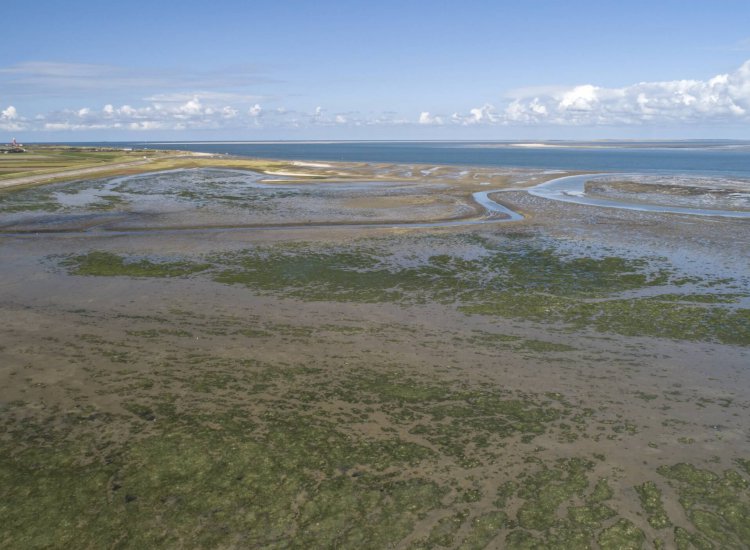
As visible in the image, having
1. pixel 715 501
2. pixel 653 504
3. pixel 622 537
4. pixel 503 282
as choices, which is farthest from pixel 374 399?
pixel 503 282

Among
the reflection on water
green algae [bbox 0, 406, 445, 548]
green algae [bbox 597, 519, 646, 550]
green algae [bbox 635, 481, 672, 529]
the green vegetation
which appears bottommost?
green algae [bbox 597, 519, 646, 550]

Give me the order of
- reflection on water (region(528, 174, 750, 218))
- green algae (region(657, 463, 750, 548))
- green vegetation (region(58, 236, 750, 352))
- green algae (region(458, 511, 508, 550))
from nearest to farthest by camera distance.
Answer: green algae (region(458, 511, 508, 550)) < green algae (region(657, 463, 750, 548)) < green vegetation (region(58, 236, 750, 352)) < reflection on water (region(528, 174, 750, 218))

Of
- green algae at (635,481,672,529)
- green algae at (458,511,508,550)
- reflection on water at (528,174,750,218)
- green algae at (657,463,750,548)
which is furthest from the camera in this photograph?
reflection on water at (528,174,750,218)

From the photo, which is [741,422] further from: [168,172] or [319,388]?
[168,172]

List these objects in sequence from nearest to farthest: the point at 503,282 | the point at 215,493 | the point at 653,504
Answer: the point at 653,504
the point at 215,493
the point at 503,282

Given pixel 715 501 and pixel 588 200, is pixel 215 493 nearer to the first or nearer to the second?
pixel 715 501

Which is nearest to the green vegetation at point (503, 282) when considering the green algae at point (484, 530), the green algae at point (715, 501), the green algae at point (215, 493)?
the green algae at point (715, 501)

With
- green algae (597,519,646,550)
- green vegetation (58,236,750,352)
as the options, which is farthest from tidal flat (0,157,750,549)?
green vegetation (58,236,750,352)

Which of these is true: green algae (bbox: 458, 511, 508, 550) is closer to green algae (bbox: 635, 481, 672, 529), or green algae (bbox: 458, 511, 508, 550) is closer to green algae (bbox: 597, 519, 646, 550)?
green algae (bbox: 597, 519, 646, 550)

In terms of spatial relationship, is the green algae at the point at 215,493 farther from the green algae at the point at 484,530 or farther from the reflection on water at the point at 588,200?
the reflection on water at the point at 588,200
